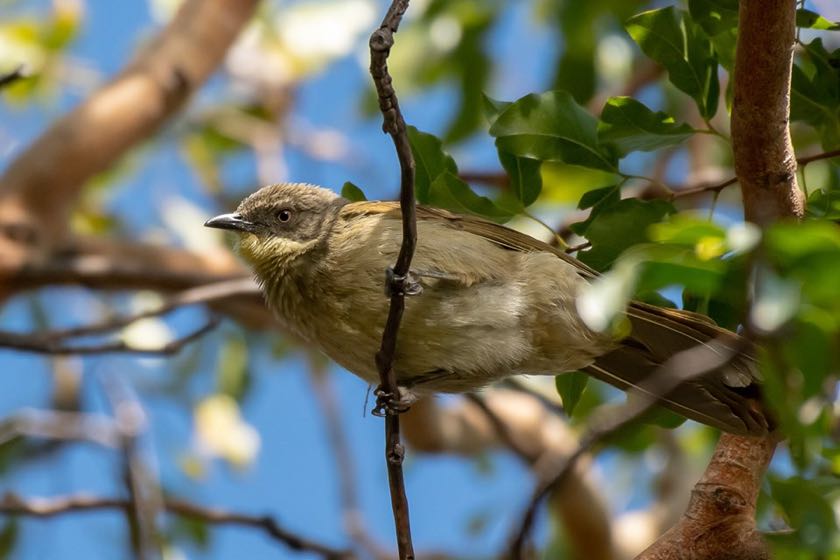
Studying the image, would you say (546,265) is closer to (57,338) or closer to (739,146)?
(739,146)

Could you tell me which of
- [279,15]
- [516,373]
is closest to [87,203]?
[279,15]

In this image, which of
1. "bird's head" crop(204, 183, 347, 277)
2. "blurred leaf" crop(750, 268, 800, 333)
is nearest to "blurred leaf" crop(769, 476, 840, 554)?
"blurred leaf" crop(750, 268, 800, 333)

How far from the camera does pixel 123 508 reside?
17.2 feet

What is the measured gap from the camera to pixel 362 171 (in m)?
9.79

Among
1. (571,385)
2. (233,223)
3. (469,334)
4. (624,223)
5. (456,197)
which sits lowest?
(571,385)

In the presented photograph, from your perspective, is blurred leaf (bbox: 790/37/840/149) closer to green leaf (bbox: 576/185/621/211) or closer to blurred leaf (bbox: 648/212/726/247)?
green leaf (bbox: 576/185/621/211)

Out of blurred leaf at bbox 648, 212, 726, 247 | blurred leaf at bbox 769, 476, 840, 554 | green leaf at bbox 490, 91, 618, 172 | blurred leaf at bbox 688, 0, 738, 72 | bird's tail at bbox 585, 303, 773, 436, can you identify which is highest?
blurred leaf at bbox 688, 0, 738, 72

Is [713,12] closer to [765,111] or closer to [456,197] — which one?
[765,111]

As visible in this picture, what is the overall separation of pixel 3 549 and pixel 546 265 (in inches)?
154

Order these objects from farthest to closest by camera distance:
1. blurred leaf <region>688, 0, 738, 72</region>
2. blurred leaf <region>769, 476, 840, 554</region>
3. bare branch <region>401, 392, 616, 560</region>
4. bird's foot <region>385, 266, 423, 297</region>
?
bare branch <region>401, 392, 616, 560</region> < blurred leaf <region>688, 0, 738, 72</region> < bird's foot <region>385, 266, 423, 297</region> < blurred leaf <region>769, 476, 840, 554</region>

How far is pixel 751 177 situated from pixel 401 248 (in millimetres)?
1083

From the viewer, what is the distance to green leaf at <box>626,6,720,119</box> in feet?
12.4

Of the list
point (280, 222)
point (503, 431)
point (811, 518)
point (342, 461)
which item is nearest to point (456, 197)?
point (280, 222)

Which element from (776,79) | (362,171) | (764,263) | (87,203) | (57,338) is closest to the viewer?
(764,263)
